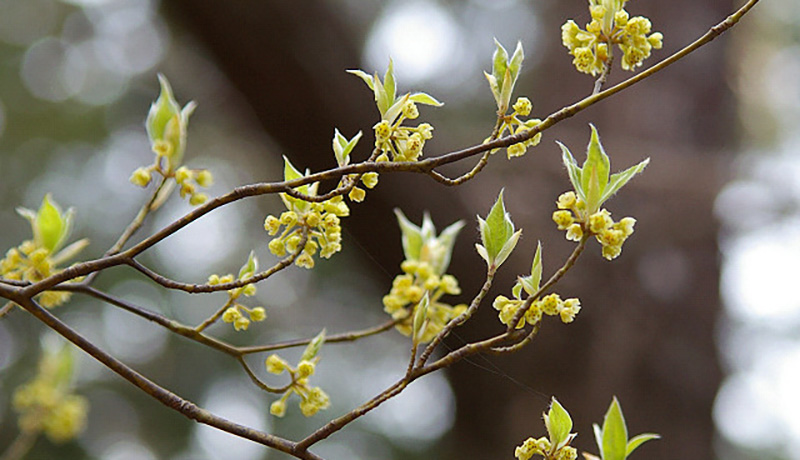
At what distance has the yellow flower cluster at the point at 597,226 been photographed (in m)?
0.43

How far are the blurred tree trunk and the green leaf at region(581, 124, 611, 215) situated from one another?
889 mm

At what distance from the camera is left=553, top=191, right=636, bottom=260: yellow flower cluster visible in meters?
0.43

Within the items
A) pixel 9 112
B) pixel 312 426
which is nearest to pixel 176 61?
pixel 9 112

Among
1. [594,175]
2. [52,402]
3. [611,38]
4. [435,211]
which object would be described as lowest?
[52,402]

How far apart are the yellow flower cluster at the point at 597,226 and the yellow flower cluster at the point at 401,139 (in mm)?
95

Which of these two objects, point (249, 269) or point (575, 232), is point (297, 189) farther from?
point (575, 232)

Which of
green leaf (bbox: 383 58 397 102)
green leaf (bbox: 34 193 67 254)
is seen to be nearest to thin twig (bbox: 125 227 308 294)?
green leaf (bbox: 383 58 397 102)

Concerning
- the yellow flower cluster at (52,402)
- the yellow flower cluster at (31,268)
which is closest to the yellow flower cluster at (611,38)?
the yellow flower cluster at (31,268)

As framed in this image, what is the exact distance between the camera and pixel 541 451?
1.58 ft

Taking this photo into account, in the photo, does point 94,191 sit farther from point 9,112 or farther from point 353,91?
Result: point 353,91

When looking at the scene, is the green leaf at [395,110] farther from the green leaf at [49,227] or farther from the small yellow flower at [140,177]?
the green leaf at [49,227]

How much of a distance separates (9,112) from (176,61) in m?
0.70

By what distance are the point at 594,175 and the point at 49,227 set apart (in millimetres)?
487

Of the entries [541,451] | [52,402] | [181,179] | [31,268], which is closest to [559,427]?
[541,451]
